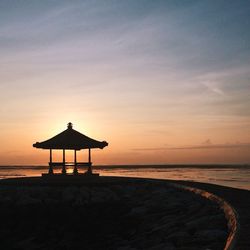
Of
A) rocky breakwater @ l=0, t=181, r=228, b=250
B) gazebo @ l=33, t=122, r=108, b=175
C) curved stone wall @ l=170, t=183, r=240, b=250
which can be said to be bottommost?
rocky breakwater @ l=0, t=181, r=228, b=250

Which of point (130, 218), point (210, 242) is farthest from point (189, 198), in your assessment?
point (210, 242)

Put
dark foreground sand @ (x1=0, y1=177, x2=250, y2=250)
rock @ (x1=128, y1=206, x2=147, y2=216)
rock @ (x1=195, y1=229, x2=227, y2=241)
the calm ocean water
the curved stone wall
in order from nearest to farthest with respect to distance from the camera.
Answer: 1. the curved stone wall
2. rock @ (x1=195, y1=229, x2=227, y2=241)
3. dark foreground sand @ (x1=0, y1=177, x2=250, y2=250)
4. rock @ (x1=128, y1=206, x2=147, y2=216)
5. the calm ocean water

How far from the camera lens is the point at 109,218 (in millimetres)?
15000

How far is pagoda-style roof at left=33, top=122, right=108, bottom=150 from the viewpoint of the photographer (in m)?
23.2

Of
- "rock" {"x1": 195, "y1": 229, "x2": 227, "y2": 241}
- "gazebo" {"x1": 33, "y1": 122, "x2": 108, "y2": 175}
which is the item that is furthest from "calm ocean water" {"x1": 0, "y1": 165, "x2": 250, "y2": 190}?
"rock" {"x1": 195, "y1": 229, "x2": 227, "y2": 241}

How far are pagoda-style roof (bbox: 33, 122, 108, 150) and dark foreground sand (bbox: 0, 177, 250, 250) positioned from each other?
2048mm

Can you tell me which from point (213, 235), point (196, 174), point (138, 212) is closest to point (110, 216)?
point (138, 212)

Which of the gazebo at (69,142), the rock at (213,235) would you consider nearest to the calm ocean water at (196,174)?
the gazebo at (69,142)

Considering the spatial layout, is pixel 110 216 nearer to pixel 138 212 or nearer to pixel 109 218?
pixel 109 218

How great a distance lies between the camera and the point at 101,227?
1364cm

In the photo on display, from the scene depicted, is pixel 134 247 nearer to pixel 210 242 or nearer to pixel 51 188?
pixel 210 242

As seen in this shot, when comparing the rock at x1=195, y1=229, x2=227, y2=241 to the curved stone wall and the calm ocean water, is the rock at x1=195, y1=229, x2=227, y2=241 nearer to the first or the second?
the curved stone wall

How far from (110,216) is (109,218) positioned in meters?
0.34

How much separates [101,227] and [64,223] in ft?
5.33
